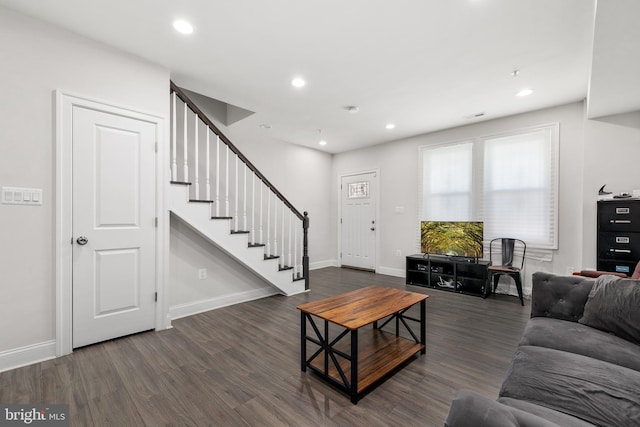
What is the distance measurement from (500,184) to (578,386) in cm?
374

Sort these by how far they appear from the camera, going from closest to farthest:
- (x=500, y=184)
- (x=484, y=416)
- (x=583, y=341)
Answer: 1. (x=484, y=416)
2. (x=583, y=341)
3. (x=500, y=184)

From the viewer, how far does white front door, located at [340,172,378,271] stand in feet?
19.9

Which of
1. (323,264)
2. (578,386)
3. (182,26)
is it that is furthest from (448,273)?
(182,26)

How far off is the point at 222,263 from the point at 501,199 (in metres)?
4.25

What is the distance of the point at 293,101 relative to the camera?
12.5 ft

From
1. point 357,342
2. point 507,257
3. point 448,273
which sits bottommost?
point 448,273

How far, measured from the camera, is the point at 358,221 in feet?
20.7

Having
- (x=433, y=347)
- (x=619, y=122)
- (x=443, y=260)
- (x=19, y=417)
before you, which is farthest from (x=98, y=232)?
(x=619, y=122)

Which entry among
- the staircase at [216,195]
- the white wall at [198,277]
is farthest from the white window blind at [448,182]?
the white wall at [198,277]

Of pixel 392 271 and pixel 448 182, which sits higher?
pixel 448 182

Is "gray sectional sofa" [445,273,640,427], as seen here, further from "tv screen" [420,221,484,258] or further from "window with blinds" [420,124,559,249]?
"window with blinds" [420,124,559,249]

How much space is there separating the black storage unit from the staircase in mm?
3746

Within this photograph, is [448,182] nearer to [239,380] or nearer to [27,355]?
[239,380]

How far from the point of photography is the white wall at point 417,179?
3.82m
